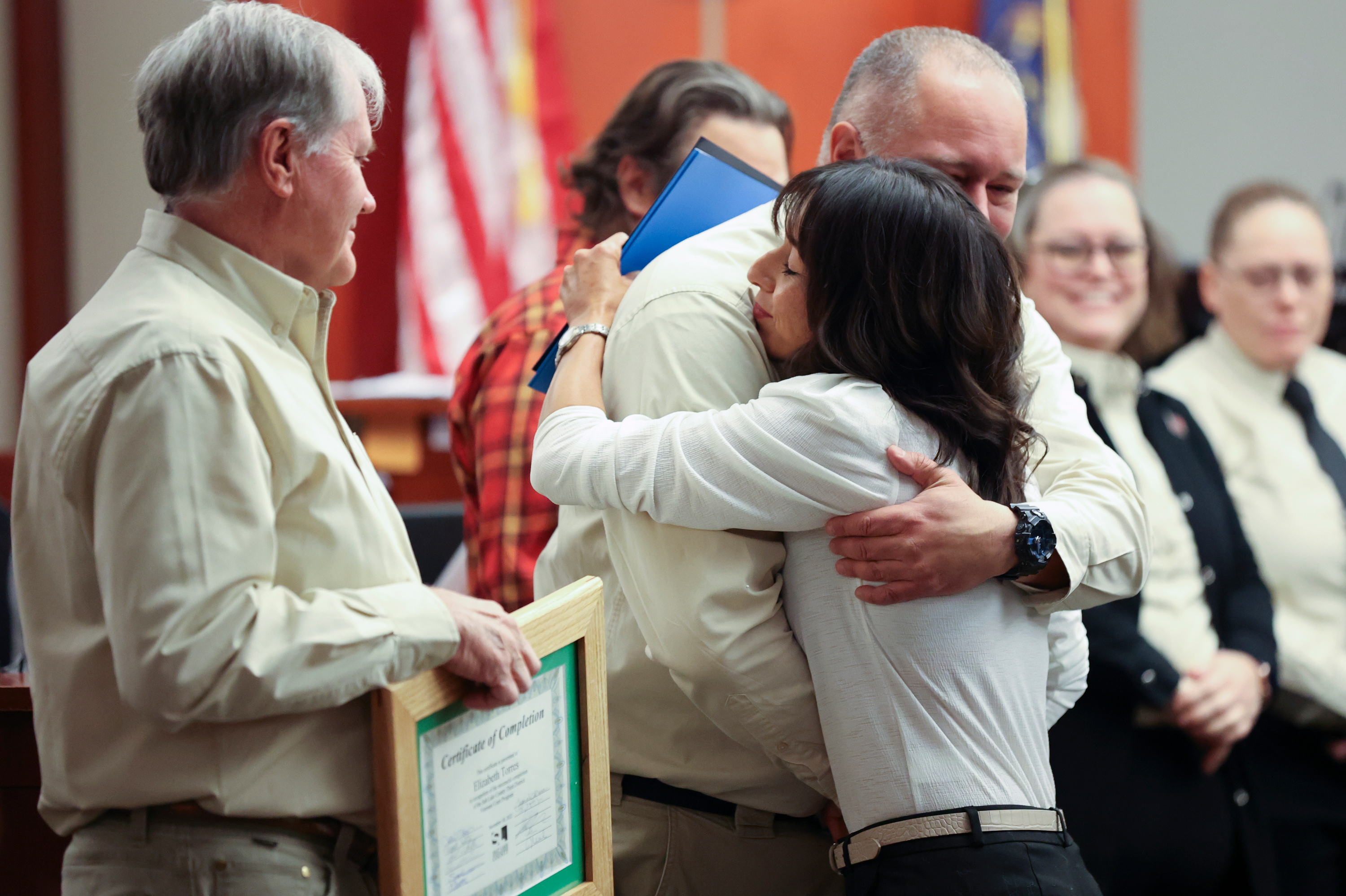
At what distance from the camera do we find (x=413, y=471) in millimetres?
4414

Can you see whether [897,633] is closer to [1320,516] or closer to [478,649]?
[478,649]

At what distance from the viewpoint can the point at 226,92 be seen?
1.19m

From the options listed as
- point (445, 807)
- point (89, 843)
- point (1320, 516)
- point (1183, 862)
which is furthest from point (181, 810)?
point (1320, 516)

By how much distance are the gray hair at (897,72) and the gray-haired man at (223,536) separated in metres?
0.74

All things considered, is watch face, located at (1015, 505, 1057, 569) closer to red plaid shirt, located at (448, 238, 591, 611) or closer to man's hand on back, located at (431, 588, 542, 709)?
man's hand on back, located at (431, 588, 542, 709)

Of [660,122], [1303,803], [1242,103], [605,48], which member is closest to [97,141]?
[605,48]

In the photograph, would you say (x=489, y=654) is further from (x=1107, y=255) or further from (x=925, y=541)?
(x=1107, y=255)

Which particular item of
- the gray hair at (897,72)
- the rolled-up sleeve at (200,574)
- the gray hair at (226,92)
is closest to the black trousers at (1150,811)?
the gray hair at (897,72)

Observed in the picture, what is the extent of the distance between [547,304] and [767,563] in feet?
2.98

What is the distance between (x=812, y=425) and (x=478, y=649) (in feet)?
1.32

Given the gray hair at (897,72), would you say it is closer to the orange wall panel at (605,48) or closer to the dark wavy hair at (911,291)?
the dark wavy hair at (911,291)

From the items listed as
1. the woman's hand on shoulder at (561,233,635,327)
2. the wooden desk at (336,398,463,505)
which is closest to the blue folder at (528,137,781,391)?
the woman's hand on shoulder at (561,233,635,327)

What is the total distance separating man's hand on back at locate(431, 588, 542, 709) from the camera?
4.01 feet

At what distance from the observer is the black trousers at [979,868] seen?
1271 millimetres
